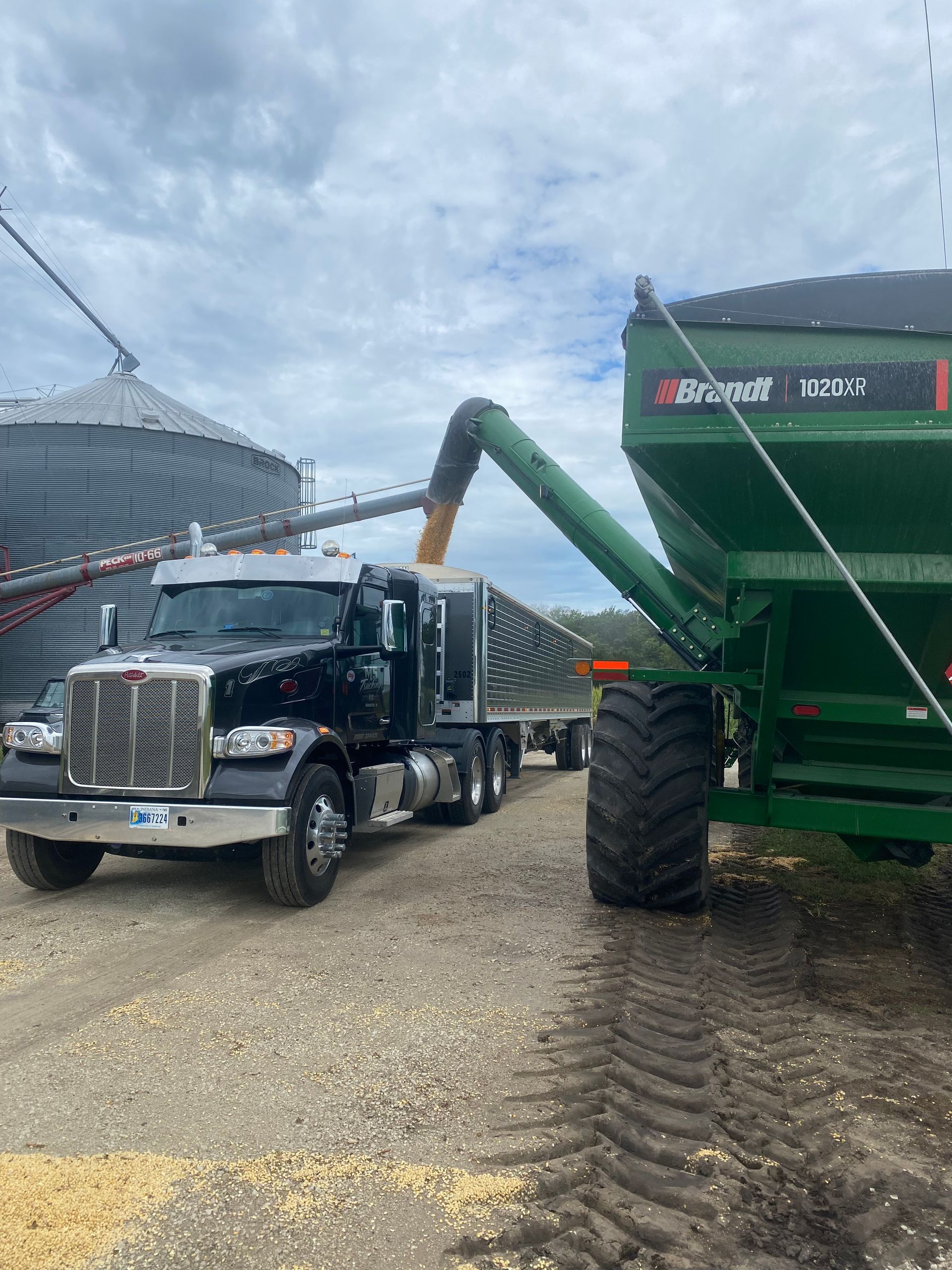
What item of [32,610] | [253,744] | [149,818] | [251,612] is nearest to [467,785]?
[251,612]

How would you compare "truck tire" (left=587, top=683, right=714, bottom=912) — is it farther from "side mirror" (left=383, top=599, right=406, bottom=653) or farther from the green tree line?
the green tree line

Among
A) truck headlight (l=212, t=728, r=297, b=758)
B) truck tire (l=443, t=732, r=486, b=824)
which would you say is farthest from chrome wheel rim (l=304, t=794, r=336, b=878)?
truck tire (l=443, t=732, r=486, b=824)

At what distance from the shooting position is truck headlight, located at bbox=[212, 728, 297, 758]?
19.4ft

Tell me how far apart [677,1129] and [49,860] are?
16.6ft

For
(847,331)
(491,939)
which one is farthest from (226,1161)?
(847,331)

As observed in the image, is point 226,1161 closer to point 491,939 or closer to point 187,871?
point 491,939

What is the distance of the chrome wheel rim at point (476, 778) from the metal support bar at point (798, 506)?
6153mm

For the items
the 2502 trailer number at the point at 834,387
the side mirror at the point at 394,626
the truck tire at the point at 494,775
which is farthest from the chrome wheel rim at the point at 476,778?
the 2502 trailer number at the point at 834,387

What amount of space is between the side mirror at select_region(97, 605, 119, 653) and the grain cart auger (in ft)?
14.1

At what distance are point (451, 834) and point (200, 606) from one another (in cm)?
383

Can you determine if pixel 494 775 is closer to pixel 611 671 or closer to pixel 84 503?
pixel 611 671

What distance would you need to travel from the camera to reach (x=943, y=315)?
4.55 meters

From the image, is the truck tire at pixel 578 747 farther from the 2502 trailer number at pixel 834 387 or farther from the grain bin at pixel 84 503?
the 2502 trailer number at pixel 834 387

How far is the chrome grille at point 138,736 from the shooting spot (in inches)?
233
